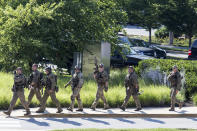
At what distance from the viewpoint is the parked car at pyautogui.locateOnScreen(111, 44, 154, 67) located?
2312 centimetres

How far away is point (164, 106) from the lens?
1691cm

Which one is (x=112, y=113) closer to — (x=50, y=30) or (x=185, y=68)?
(x=185, y=68)

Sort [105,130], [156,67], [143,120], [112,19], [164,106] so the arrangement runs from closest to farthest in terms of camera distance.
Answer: [105,130], [143,120], [164,106], [156,67], [112,19]

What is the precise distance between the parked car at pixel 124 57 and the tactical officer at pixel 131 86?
7.01m

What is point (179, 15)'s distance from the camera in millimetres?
35625

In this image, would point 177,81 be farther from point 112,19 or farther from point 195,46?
point 195,46

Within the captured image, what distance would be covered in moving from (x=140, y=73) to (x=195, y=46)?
8.00 m

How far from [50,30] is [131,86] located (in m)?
5.97

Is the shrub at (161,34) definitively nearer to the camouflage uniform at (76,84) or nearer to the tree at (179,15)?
the tree at (179,15)

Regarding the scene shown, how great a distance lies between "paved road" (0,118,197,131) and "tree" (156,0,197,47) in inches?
824

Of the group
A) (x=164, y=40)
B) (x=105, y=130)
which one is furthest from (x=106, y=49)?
(x=164, y=40)

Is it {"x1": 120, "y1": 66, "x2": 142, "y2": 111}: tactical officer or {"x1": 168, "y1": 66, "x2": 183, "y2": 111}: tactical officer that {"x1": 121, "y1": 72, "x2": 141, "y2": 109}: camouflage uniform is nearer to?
{"x1": 120, "y1": 66, "x2": 142, "y2": 111}: tactical officer

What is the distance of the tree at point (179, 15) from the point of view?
35094 millimetres

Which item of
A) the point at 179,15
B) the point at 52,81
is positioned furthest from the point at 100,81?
the point at 179,15
